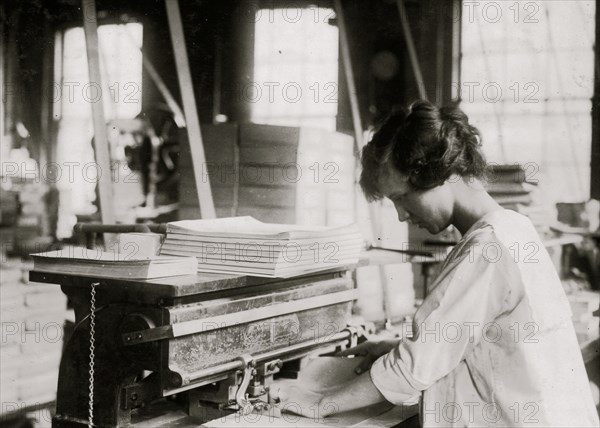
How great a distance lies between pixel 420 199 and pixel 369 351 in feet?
1.66

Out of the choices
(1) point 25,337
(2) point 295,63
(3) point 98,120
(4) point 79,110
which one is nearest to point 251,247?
(3) point 98,120

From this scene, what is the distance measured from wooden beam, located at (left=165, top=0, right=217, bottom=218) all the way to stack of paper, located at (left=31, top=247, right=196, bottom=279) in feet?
5.14

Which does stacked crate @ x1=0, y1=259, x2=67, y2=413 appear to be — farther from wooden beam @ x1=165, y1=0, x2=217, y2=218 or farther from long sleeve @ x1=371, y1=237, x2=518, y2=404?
long sleeve @ x1=371, y1=237, x2=518, y2=404

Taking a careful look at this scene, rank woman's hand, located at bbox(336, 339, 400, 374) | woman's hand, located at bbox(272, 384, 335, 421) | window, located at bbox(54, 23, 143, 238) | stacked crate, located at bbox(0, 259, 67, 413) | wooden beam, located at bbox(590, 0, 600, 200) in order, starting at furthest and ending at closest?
window, located at bbox(54, 23, 143, 238), wooden beam, located at bbox(590, 0, 600, 200), stacked crate, located at bbox(0, 259, 67, 413), woman's hand, located at bbox(336, 339, 400, 374), woman's hand, located at bbox(272, 384, 335, 421)

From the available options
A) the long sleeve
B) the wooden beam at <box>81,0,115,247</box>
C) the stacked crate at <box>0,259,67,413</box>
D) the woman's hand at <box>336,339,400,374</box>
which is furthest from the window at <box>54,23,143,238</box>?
the long sleeve

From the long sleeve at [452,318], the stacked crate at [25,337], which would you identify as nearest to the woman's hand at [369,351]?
the long sleeve at [452,318]

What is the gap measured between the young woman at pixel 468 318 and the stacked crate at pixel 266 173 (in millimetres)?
1331

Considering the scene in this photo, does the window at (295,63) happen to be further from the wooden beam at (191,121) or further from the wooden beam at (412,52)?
the wooden beam at (412,52)

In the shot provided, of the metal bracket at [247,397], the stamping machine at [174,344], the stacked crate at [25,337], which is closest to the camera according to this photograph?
the stamping machine at [174,344]

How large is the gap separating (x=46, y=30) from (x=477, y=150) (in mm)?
5739

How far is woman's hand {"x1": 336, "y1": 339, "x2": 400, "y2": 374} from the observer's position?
5.97 feet

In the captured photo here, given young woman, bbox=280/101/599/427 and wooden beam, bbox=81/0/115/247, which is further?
wooden beam, bbox=81/0/115/247

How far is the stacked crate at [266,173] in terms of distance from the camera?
304 centimetres

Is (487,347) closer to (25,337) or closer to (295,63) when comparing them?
(25,337)
